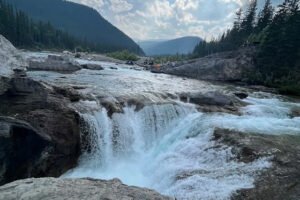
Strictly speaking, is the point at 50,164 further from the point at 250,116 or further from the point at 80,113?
the point at 250,116

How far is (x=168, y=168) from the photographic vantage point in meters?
14.7

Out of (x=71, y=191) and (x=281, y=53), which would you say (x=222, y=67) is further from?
(x=71, y=191)

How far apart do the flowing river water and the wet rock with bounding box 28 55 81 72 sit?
25907mm

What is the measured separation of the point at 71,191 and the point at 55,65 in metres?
41.3

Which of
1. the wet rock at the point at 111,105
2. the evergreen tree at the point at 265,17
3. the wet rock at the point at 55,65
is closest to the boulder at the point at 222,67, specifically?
the evergreen tree at the point at 265,17

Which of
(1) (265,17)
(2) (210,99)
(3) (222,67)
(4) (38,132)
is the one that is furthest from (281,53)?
(4) (38,132)

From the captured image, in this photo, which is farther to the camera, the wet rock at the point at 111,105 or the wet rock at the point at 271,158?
the wet rock at the point at 111,105

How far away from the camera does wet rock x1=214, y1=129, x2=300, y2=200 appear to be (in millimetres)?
11242

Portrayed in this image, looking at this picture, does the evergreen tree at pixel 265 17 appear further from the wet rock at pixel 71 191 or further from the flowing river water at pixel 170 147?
the wet rock at pixel 71 191

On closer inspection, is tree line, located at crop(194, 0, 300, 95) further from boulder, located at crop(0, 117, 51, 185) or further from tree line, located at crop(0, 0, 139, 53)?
tree line, located at crop(0, 0, 139, 53)

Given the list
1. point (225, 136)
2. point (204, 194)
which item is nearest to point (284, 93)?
point (225, 136)

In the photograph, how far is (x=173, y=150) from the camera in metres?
17.0

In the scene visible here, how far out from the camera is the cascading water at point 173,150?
1268cm

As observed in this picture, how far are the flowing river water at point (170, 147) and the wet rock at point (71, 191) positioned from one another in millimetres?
4574
